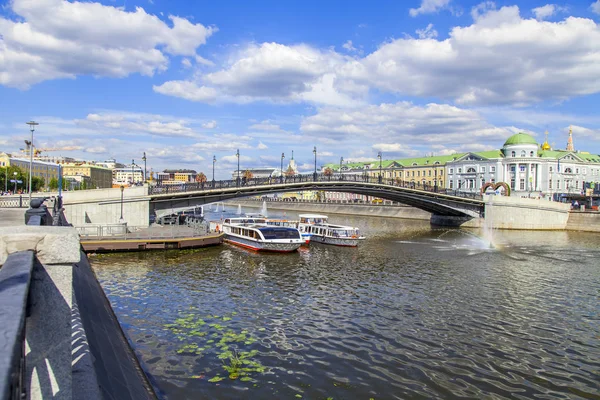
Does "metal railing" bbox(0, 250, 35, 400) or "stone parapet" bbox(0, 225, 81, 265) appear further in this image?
"stone parapet" bbox(0, 225, 81, 265)

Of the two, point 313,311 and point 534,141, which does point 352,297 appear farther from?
point 534,141

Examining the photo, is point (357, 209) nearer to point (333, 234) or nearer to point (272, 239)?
point (333, 234)

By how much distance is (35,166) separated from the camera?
15938cm

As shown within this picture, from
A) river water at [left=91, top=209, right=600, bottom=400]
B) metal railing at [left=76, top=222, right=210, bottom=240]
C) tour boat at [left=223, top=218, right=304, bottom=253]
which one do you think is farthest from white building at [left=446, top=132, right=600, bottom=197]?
metal railing at [left=76, top=222, right=210, bottom=240]

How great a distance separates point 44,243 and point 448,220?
7702cm

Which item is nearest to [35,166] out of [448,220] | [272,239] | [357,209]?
[357,209]

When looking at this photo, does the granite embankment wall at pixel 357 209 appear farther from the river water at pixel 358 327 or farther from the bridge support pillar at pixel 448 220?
the river water at pixel 358 327

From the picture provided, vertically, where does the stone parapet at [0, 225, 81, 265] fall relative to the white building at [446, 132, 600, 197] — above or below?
below

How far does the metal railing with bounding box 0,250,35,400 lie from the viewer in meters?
1.90

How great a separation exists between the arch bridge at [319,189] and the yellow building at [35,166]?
119 m

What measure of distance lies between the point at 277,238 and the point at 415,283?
619 inches

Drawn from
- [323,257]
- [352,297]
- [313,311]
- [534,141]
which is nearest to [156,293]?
[313,311]

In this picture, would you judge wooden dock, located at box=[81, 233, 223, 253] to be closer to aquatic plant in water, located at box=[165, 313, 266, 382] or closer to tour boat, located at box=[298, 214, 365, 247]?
tour boat, located at box=[298, 214, 365, 247]

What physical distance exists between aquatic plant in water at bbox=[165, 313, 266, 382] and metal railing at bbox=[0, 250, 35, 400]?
1148cm
